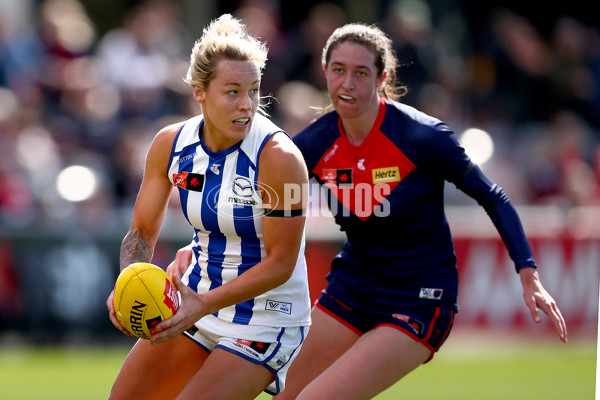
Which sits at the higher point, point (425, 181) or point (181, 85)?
point (181, 85)

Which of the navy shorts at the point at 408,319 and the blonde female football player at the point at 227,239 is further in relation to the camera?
the navy shorts at the point at 408,319

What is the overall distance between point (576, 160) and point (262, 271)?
901 centimetres

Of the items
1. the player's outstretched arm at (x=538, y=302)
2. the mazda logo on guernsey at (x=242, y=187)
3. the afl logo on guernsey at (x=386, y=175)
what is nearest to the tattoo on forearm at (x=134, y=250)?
the mazda logo on guernsey at (x=242, y=187)

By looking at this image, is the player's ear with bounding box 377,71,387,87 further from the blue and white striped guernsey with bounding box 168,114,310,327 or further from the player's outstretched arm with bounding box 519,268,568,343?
the player's outstretched arm with bounding box 519,268,568,343

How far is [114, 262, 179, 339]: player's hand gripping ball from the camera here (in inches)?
183

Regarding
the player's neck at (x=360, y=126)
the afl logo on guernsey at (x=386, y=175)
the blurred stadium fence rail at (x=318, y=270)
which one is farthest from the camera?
the blurred stadium fence rail at (x=318, y=270)

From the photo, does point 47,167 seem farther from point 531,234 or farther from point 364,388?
point 364,388

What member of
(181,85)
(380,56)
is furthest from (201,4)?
(380,56)

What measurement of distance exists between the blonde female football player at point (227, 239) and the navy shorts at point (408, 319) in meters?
0.54

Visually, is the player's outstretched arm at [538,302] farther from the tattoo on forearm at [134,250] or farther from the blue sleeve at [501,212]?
the tattoo on forearm at [134,250]

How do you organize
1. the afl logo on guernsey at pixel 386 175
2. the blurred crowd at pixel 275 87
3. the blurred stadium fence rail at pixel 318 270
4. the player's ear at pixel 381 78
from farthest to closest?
the blurred crowd at pixel 275 87 → the blurred stadium fence rail at pixel 318 270 → the player's ear at pixel 381 78 → the afl logo on guernsey at pixel 386 175

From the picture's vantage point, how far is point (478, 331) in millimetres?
11352

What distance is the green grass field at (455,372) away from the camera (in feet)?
29.0

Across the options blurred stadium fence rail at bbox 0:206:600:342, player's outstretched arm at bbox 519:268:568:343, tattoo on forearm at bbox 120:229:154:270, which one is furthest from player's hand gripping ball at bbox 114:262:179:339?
blurred stadium fence rail at bbox 0:206:600:342
